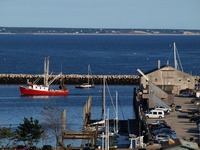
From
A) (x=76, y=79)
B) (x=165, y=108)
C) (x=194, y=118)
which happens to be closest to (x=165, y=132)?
(x=194, y=118)

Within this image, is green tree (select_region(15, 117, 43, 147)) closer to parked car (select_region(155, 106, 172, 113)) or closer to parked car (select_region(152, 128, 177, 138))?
parked car (select_region(152, 128, 177, 138))

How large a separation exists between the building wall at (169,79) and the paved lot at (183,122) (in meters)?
6.97

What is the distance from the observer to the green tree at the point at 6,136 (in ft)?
163

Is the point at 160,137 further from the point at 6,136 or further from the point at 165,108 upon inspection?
the point at 165,108

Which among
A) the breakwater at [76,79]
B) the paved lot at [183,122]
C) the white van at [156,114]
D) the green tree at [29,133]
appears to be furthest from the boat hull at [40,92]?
the green tree at [29,133]

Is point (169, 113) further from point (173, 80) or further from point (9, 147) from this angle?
point (9, 147)

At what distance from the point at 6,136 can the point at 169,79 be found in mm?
39827

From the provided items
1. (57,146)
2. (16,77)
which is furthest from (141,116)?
(16,77)

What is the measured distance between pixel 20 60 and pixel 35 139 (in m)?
126

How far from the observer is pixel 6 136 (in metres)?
49.7

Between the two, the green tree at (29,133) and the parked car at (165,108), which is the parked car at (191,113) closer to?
the parked car at (165,108)

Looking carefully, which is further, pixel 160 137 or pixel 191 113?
pixel 191 113

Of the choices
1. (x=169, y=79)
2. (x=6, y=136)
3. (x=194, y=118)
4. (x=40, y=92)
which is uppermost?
(x=169, y=79)

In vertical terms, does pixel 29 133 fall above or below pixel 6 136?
above
